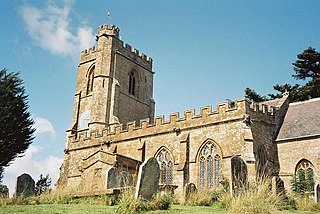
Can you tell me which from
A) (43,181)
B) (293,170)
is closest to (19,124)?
(43,181)

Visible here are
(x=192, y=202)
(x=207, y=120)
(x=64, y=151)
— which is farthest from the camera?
(x=64, y=151)

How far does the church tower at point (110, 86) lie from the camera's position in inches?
1403

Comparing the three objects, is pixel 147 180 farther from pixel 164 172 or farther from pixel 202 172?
pixel 164 172

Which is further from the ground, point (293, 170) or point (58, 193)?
point (293, 170)

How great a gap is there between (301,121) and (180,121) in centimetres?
776

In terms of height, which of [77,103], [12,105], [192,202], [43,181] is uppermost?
[77,103]

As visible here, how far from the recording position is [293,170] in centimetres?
2372

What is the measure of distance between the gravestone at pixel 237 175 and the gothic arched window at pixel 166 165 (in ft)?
41.6

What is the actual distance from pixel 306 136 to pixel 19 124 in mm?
19395

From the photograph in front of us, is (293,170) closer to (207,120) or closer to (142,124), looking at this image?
(207,120)

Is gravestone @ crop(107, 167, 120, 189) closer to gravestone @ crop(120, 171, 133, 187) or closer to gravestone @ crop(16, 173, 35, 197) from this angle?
gravestone @ crop(120, 171, 133, 187)

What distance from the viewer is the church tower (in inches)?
1403

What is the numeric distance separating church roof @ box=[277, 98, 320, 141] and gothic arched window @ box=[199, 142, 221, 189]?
14.0ft

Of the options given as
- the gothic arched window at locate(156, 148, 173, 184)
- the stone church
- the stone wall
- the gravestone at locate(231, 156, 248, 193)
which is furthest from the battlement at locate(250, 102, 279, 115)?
the gravestone at locate(231, 156, 248, 193)
